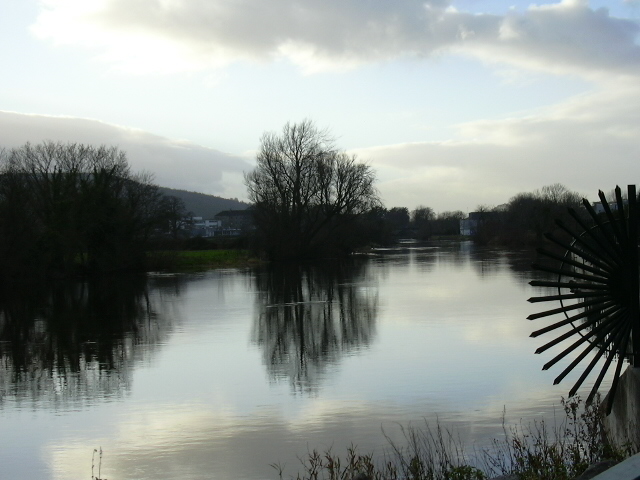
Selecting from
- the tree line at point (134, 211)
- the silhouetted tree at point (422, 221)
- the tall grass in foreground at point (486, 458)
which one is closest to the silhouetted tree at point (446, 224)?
the silhouetted tree at point (422, 221)

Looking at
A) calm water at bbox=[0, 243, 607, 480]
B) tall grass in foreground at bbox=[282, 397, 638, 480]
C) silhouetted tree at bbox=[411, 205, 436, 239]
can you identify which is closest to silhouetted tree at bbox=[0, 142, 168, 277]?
calm water at bbox=[0, 243, 607, 480]

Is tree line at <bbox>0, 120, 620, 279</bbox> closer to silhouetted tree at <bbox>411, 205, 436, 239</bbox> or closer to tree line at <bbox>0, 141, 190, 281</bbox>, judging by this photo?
tree line at <bbox>0, 141, 190, 281</bbox>

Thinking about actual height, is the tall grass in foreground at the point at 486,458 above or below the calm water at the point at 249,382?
above

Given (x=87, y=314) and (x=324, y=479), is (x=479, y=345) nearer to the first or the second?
(x=324, y=479)

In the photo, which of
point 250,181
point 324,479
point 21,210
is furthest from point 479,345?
point 250,181

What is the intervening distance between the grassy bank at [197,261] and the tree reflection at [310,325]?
19695 millimetres

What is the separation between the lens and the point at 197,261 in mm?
57406

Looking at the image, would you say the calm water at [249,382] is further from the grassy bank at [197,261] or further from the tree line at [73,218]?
the grassy bank at [197,261]

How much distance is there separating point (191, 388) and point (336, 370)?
260 centimetres

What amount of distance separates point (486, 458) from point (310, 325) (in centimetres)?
1150

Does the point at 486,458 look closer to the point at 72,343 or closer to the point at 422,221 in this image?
the point at 72,343

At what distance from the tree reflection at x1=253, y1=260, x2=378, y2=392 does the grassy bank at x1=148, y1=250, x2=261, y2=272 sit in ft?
64.6

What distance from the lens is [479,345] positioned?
48.9 ft

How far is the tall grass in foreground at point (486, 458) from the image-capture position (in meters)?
5.62
